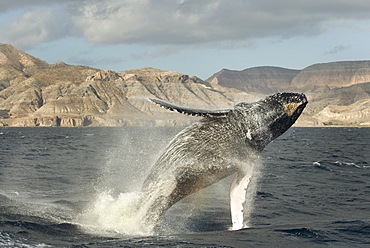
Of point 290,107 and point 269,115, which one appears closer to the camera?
point 269,115

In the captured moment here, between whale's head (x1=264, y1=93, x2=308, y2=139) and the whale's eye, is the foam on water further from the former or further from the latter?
the whale's eye

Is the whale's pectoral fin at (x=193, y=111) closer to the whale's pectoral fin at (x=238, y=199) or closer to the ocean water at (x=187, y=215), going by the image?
the whale's pectoral fin at (x=238, y=199)

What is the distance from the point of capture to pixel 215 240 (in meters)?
9.12

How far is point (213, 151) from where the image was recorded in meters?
9.95

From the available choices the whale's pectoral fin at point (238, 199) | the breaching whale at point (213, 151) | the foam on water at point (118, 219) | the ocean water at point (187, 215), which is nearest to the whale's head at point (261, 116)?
the breaching whale at point (213, 151)

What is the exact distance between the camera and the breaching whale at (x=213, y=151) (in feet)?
32.7

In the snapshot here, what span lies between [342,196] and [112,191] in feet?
28.9

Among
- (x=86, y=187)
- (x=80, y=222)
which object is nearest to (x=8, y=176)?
(x=86, y=187)

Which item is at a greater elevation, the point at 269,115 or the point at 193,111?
the point at 193,111

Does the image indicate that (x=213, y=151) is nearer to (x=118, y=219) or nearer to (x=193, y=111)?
(x=193, y=111)

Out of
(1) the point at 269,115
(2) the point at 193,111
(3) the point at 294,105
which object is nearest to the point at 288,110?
(3) the point at 294,105

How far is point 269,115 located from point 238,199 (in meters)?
2.28

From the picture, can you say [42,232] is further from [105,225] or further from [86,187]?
[86,187]

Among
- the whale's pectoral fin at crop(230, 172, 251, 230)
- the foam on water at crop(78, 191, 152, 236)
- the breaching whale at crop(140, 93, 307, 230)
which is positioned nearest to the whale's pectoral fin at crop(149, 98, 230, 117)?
the breaching whale at crop(140, 93, 307, 230)
